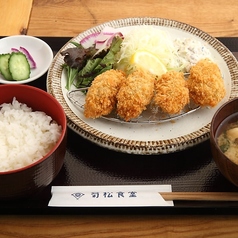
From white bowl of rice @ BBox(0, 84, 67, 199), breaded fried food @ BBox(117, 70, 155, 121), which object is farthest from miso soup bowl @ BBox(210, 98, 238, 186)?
white bowl of rice @ BBox(0, 84, 67, 199)

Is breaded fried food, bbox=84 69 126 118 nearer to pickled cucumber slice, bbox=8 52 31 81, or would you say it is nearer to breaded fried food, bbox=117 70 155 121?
breaded fried food, bbox=117 70 155 121

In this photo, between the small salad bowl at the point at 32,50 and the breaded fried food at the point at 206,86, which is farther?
the small salad bowl at the point at 32,50

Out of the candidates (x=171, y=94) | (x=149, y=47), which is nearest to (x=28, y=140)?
(x=171, y=94)

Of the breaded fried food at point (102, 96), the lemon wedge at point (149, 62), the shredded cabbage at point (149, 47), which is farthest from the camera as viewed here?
the shredded cabbage at point (149, 47)

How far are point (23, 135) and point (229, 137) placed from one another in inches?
32.5

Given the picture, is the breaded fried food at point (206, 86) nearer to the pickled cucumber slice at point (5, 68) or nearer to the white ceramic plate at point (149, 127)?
the white ceramic plate at point (149, 127)

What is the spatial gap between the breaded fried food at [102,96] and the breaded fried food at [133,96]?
43mm

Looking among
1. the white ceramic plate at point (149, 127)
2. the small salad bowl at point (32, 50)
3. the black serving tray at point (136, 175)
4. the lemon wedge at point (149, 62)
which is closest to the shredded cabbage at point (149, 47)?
the lemon wedge at point (149, 62)

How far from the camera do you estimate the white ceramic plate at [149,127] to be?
161 cm

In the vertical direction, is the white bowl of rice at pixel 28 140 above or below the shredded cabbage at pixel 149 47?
below

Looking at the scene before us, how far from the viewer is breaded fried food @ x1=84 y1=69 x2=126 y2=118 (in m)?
1.72

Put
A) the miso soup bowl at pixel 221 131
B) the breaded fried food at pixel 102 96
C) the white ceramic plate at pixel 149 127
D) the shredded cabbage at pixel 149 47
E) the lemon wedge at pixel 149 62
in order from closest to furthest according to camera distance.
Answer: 1. the miso soup bowl at pixel 221 131
2. the white ceramic plate at pixel 149 127
3. the breaded fried food at pixel 102 96
4. the lemon wedge at pixel 149 62
5. the shredded cabbage at pixel 149 47

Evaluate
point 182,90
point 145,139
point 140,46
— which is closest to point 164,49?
point 140,46

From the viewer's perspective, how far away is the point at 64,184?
157 centimetres
